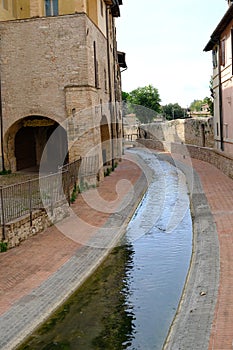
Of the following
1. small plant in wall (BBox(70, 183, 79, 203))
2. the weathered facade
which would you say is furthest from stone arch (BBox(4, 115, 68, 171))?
the weathered facade

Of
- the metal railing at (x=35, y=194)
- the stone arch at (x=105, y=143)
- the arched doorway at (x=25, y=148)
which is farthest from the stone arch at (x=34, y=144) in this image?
the metal railing at (x=35, y=194)

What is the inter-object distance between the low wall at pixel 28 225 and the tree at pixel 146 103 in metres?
78.1

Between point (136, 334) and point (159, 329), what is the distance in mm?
403

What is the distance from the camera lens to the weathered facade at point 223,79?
26172 millimetres

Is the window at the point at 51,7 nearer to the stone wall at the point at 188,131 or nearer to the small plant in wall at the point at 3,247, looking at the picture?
the small plant in wall at the point at 3,247

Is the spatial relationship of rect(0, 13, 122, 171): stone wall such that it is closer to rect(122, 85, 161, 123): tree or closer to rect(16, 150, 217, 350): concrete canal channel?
rect(16, 150, 217, 350): concrete canal channel

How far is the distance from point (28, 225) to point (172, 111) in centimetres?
8613

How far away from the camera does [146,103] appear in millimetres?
92625

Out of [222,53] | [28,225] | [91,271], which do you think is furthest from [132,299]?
[222,53]

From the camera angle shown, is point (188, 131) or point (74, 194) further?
point (188, 131)

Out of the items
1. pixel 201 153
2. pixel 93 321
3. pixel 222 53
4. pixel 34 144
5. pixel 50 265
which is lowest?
pixel 93 321

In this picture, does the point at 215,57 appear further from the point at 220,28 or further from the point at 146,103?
the point at 146,103

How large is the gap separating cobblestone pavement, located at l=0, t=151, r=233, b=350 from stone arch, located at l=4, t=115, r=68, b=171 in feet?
21.6

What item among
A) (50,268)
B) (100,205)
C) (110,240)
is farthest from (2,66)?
(50,268)
